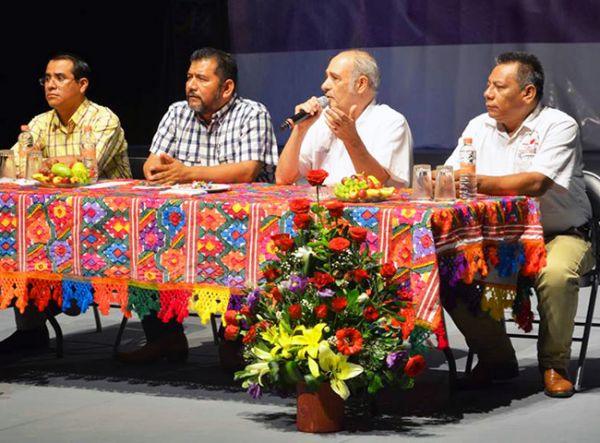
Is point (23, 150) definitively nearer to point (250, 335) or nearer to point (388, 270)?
point (250, 335)

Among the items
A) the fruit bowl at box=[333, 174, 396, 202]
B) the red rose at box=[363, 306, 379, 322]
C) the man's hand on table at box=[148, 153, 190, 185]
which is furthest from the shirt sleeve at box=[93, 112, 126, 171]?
the red rose at box=[363, 306, 379, 322]

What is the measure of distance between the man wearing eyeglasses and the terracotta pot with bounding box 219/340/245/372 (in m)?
1.16

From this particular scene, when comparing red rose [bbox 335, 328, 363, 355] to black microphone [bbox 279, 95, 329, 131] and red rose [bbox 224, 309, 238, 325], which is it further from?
black microphone [bbox 279, 95, 329, 131]

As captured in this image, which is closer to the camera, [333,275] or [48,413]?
[333,275]

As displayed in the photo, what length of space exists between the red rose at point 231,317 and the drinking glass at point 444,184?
848mm

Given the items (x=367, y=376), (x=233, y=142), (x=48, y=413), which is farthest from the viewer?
(x=233, y=142)

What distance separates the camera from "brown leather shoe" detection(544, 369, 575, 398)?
5.34 meters

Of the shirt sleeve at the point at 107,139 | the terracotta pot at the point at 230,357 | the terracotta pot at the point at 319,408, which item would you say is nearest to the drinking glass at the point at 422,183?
the terracotta pot at the point at 319,408

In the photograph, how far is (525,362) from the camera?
19.9ft

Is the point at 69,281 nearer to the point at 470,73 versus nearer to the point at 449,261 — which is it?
the point at 449,261

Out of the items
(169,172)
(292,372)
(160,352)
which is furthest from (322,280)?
(160,352)

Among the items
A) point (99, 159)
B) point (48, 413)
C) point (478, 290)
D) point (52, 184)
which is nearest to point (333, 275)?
point (478, 290)

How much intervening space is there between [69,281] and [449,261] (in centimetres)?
151

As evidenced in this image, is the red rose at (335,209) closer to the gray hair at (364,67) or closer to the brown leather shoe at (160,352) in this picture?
the gray hair at (364,67)
